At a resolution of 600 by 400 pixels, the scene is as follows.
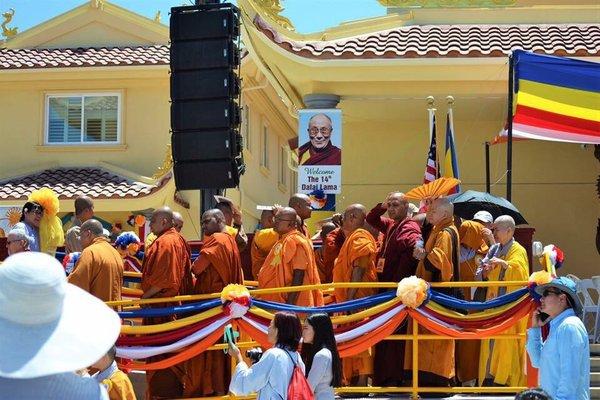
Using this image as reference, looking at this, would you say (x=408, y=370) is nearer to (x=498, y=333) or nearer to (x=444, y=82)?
(x=498, y=333)

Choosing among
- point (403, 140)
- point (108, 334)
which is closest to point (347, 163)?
point (403, 140)

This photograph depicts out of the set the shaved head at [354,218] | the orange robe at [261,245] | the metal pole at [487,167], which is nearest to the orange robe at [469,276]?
the shaved head at [354,218]

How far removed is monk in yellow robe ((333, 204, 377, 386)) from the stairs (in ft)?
6.32

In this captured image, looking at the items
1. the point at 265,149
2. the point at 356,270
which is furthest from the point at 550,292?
the point at 265,149

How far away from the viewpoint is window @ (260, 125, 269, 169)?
23.1 metres

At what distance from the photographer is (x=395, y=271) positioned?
29.5ft

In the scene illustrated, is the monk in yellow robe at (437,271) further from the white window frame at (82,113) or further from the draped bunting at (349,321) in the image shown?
the white window frame at (82,113)

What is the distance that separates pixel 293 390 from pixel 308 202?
362cm

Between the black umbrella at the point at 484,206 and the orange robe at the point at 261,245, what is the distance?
95.4 inches

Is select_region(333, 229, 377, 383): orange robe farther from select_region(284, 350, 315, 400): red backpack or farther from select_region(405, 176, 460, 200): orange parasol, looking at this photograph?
select_region(284, 350, 315, 400): red backpack

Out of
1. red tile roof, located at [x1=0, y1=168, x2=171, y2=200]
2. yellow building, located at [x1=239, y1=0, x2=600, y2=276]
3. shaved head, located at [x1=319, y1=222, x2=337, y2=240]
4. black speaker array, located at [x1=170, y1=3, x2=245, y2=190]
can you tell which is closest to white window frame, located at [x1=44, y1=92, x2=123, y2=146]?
red tile roof, located at [x1=0, y1=168, x2=171, y2=200]

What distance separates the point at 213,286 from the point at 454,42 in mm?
6935

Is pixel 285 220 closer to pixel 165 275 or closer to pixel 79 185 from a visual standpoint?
pixel 165 275

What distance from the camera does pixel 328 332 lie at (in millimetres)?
6844
